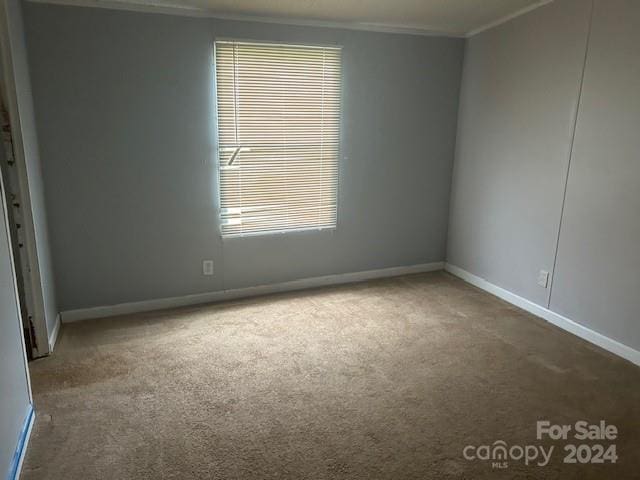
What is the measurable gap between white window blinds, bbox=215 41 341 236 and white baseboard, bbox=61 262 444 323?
521 mm

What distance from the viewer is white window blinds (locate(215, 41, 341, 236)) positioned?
11.1 ft

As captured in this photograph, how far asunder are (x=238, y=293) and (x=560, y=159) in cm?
271

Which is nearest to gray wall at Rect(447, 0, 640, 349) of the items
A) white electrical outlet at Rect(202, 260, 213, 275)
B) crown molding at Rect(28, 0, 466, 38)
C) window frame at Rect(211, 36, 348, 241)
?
crown molding at Rect(28, 0, 466, 38)

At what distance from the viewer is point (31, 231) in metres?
2.53

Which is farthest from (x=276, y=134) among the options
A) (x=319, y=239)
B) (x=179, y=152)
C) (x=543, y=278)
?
(x=543, y=278)

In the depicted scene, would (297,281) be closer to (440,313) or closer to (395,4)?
(440,313)

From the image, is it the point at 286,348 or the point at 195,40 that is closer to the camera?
the point at 286,348

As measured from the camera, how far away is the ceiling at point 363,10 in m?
2.98

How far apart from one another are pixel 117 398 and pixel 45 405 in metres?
0.35

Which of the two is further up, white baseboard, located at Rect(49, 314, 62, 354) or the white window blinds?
the white window blinds

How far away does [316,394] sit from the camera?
2365mm

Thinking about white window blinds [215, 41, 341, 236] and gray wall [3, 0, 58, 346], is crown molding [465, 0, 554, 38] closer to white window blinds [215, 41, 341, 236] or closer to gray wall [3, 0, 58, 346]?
white window blinds [215, 41, 341, 236]

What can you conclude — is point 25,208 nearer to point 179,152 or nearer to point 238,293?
point 179,152

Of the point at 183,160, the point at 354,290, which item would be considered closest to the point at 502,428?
the point at 354,290
